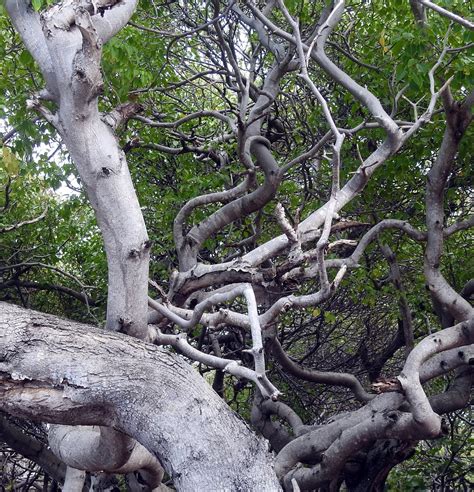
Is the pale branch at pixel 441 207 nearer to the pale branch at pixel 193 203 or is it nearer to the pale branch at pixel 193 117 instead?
the pale branch at pixel 193 203

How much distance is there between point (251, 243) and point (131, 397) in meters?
3.48

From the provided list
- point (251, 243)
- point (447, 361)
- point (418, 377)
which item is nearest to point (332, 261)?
point (418, 377)

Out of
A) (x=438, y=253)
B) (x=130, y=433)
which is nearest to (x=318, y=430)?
(x=438, y=253)

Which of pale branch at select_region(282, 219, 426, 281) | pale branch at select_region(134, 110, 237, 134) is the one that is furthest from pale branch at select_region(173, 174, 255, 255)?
pale branch at select_region(282, 219, 426, 281)

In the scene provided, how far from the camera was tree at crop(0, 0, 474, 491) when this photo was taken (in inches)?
110

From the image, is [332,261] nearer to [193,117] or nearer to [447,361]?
[447,361]

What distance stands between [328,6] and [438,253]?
2315 millimetres

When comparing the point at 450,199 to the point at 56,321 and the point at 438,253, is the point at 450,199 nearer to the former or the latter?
the point at 438,253

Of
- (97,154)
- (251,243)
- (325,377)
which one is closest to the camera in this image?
(97,154)

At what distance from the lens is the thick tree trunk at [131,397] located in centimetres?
249

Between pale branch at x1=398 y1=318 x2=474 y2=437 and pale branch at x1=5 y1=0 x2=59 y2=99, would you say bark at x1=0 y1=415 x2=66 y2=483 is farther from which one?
pale branch at x1=5 y1=0 x2=59 y2=99

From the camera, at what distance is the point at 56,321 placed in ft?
9.78

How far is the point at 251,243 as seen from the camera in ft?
20.0

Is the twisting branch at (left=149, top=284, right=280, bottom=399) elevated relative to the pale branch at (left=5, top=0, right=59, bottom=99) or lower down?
lower down
